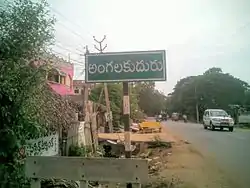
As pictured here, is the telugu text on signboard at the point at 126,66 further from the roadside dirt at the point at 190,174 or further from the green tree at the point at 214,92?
the green tree at the point at 214,92

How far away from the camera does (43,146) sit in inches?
327

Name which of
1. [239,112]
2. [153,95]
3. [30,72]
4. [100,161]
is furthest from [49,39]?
[153,95]

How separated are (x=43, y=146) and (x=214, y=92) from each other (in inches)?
2031

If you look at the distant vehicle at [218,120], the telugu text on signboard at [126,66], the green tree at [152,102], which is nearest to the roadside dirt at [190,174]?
the telugu text on signboard at [126,66]

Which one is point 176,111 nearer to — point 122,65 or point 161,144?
point 161,144

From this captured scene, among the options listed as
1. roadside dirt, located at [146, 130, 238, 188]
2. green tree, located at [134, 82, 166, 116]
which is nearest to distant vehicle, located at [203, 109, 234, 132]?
roadside dirt, located at [146, 130, 238, 188]

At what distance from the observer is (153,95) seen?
8306 cm

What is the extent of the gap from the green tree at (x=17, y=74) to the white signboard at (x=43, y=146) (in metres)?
0.81

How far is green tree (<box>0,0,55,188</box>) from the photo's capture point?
575cm

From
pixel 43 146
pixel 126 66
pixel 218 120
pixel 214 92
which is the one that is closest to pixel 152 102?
pixel 214 92

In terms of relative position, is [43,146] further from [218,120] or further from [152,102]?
[152,102]

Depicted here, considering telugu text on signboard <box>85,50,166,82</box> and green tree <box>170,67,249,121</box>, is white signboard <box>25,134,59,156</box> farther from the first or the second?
green tree <box>170,67,249,121</box>

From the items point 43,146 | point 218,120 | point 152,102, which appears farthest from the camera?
point 152,102

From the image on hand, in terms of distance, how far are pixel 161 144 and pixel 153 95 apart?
218 feet
